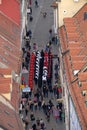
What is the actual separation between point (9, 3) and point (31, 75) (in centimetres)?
1264

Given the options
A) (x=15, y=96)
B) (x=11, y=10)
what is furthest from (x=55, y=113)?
(x=11, y=10)

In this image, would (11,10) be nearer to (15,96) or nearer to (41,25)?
(41,25)

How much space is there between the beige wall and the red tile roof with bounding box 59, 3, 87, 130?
3.78ft

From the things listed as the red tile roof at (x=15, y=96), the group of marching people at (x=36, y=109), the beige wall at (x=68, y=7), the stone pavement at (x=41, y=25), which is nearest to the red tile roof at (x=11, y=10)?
the beige wall at (x=68, y=7)

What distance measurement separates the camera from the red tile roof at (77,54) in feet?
204

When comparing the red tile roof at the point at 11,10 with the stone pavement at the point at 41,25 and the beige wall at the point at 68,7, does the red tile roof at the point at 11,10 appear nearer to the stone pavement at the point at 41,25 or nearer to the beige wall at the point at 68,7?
the beige wall at the point at 68,7

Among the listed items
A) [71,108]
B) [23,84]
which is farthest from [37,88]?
[71,108]

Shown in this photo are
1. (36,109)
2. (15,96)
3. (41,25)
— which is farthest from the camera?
(41,25)

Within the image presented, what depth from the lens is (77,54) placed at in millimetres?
73188

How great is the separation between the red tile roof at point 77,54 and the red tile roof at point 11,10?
7.20 m

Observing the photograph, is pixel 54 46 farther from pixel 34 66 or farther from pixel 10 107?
pixel 10 107

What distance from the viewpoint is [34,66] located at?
85.5 meters

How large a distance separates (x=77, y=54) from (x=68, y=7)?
14.5 metres

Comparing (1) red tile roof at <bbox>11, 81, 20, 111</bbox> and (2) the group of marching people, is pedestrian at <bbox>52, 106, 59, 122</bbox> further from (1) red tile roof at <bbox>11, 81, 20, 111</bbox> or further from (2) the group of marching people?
(1) red tile roof at <bbox>11, 81, 20, 111</bbox>
